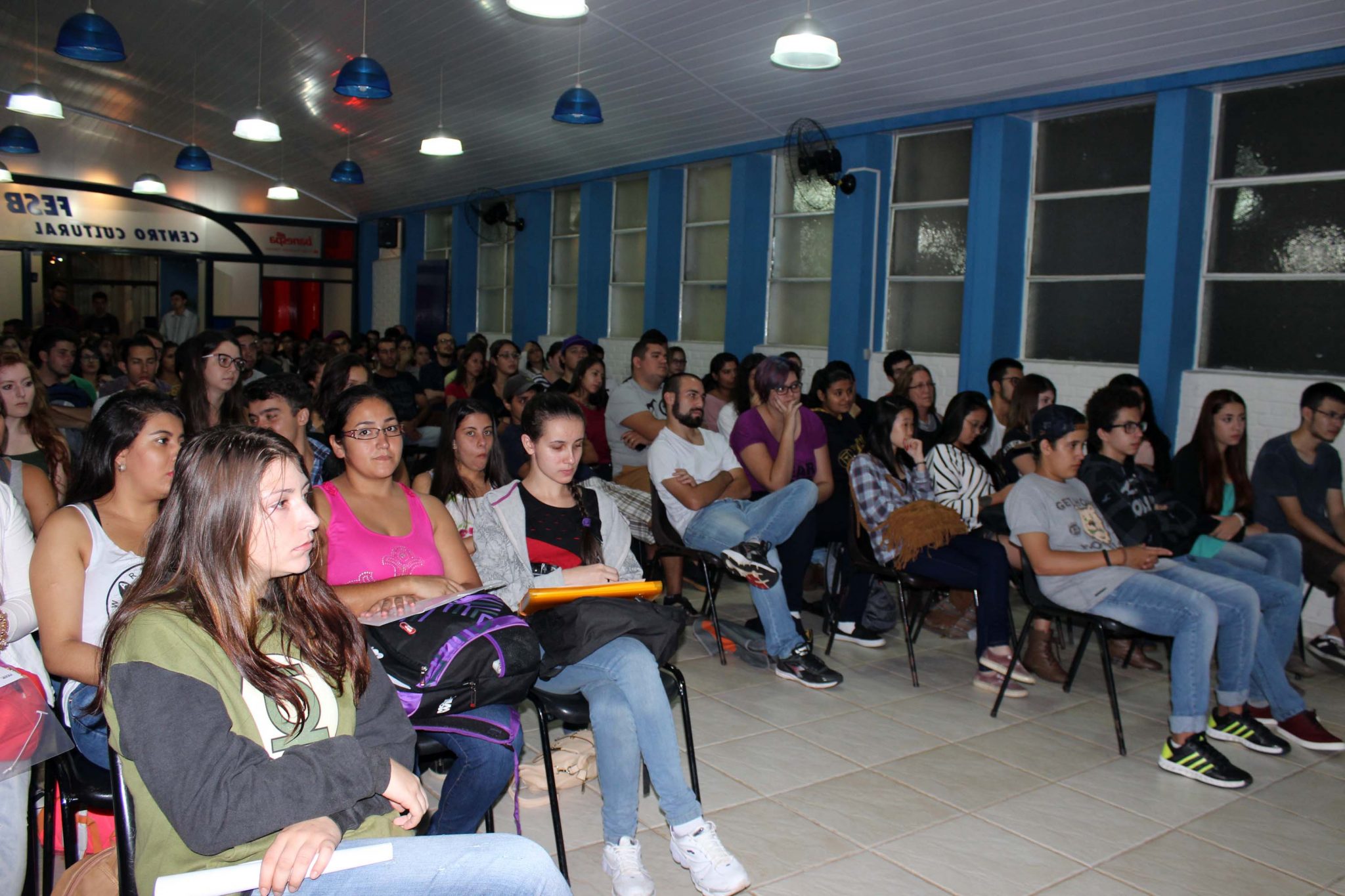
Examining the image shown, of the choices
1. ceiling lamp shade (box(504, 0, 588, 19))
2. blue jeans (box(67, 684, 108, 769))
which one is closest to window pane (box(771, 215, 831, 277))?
ceiling lamp shade (box(504, 0, 588, 19))

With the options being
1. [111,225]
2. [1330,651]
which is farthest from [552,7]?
[111,225]

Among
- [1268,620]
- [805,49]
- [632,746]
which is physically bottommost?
[632,746]

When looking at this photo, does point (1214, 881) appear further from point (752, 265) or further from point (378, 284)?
point (378, 284)

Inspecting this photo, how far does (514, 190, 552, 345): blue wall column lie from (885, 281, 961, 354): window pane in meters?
5.81

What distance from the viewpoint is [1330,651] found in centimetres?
470

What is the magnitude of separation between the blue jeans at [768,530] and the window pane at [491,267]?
10536 mm

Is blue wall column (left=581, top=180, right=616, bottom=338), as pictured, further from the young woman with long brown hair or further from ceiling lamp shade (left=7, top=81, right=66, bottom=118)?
the young woman with long brown hair

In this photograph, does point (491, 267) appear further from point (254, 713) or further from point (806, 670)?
point (254, 713)

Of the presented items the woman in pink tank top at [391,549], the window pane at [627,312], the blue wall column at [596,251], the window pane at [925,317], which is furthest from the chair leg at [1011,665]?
the blue wall column at [596,251]

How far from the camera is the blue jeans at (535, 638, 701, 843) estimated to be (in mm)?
2539

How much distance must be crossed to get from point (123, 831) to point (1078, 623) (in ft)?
10.7

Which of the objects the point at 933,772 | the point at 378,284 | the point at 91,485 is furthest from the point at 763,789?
the point at 378,284

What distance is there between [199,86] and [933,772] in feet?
42.0

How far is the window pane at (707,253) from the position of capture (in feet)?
33.0
